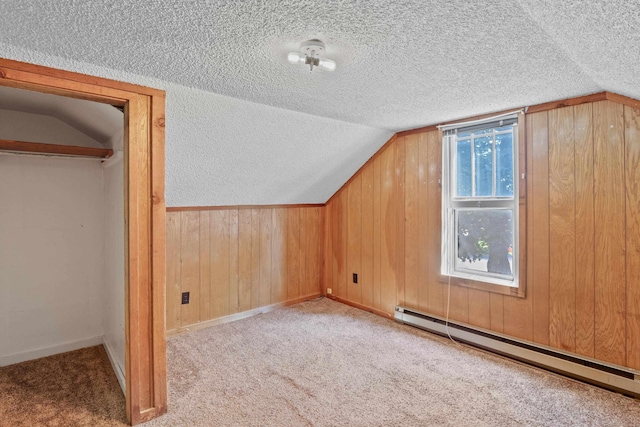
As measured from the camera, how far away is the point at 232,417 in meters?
1.89

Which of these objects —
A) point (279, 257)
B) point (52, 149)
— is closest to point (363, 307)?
point (279, 257)

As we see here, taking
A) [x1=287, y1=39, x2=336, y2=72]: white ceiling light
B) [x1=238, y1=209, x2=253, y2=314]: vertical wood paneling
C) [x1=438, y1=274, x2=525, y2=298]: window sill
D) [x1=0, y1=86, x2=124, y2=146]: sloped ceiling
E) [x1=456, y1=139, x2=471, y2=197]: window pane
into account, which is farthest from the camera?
[x1=238, y1=209, x2=253, y2=314]: vertical wood paneling

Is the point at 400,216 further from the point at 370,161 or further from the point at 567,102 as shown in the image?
the point at 567,102

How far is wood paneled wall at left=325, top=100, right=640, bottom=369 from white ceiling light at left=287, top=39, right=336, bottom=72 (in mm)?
1750

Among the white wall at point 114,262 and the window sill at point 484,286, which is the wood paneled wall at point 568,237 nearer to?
the window sill at point 484,286

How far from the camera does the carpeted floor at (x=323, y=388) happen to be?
6.17 feet

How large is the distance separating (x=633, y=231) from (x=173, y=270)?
345 centimetres

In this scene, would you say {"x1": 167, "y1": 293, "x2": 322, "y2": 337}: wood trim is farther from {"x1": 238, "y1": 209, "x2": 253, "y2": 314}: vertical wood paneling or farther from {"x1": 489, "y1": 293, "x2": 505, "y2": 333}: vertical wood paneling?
{"x1": 489, "y1": 293, "x2": 505, "y2": 333}: vertical wood paneling

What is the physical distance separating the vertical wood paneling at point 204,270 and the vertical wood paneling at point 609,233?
122 inches

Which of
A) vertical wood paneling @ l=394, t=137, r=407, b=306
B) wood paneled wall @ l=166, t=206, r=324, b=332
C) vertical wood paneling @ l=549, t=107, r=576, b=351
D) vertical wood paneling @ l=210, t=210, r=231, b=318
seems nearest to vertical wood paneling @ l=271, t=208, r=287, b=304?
wood paneled wall @ l=166, t=206, r=324, b=332

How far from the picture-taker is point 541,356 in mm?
2396

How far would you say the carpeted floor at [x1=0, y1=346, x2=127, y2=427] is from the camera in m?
1.88

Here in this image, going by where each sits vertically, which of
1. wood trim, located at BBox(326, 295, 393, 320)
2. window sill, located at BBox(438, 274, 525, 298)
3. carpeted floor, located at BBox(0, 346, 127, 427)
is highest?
window sill, located at BBox(438, 274, 525, 298)

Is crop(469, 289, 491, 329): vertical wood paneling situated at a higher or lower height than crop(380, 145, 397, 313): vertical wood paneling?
lower
